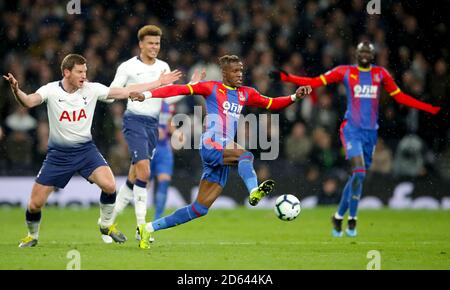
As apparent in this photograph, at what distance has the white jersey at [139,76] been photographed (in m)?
12.0

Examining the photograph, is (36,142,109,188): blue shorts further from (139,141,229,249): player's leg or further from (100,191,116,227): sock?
(139,141,229,249): player's leg

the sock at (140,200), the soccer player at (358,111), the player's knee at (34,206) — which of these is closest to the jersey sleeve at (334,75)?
the soccer player at (358,111)

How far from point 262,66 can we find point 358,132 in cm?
608

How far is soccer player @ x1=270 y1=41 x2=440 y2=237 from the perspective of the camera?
1267 centimetres

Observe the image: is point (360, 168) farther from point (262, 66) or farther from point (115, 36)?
point (115, 36)

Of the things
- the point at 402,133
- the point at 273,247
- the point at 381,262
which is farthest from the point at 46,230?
the point at 402,133

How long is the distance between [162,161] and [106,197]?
136 inches

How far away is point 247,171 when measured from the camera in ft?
32.2

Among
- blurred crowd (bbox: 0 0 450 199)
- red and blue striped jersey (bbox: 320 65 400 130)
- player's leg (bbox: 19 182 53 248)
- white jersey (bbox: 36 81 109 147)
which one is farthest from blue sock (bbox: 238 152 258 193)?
blurred crowd (bbox: 0 0 450 199)

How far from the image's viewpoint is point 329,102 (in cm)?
1792

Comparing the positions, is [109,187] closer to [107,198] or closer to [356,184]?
[107,198]

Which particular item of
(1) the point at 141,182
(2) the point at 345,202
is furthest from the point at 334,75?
(1) the point at 141,182

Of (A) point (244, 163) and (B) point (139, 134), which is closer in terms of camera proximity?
(A) point (244, 163)

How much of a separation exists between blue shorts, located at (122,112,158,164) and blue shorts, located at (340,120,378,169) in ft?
8.75
